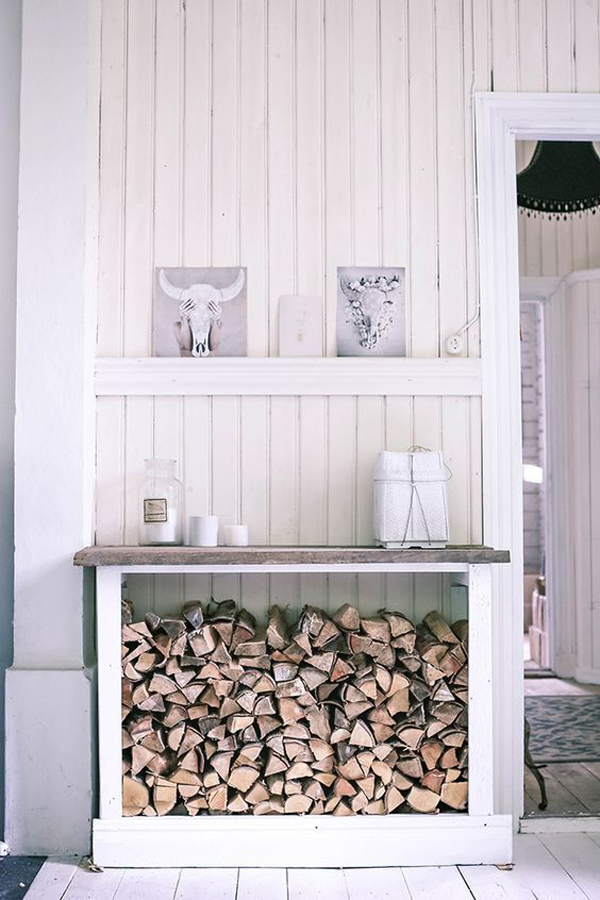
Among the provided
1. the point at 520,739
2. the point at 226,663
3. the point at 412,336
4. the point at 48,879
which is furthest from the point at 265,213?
the point at 48,879

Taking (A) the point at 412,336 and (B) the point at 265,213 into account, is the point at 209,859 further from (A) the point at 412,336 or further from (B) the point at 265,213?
(B) the point at 265,213

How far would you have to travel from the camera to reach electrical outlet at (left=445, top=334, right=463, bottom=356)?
301cm

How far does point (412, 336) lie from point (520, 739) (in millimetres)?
1352

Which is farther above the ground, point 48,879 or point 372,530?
point 372,530

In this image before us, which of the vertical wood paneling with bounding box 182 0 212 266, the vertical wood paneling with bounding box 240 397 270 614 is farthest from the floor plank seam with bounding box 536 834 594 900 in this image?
the vertical wood paneling with bounding box 182 0 212 266

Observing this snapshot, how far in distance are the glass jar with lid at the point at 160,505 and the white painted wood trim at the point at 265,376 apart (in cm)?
25

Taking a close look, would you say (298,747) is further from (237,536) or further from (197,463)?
(197,463)

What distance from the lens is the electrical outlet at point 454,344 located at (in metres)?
3.01

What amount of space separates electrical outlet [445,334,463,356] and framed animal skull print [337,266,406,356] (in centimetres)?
14

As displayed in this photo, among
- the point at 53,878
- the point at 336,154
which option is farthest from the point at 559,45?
the point at 53,878

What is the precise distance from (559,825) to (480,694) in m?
0.64

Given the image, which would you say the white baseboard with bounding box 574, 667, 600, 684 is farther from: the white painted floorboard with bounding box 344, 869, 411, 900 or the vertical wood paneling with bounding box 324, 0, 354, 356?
the vertical wood paneling with bounding box 324, 0, 354, 356

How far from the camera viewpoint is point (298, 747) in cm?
272

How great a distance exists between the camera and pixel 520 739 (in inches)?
118
